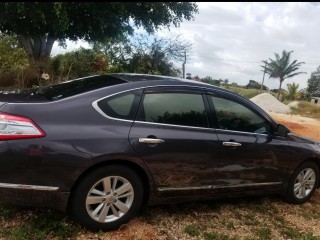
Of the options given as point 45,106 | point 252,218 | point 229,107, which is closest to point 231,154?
point 229,107

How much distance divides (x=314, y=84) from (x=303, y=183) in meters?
68.3

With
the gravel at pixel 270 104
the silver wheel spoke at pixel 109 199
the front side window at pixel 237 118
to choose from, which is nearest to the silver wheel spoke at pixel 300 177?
the front side window at pixel 237 118

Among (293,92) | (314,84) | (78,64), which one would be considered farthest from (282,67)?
(78,64)

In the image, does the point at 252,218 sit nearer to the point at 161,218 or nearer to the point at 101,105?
the point at 161,218

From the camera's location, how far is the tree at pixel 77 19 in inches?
405

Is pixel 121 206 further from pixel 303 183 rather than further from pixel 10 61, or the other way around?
pixel 10 61

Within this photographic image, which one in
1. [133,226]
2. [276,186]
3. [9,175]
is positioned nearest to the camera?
[9,175]

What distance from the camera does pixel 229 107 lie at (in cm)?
465

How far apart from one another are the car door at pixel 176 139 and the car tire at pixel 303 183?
153 centimetres

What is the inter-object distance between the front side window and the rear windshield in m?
1.21

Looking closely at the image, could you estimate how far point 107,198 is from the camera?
376 cm

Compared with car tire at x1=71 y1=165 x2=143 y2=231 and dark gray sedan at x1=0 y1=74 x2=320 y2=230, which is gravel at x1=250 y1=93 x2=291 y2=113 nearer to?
dark gray sedan at x1=0 y1=74 x2=320 y2=230

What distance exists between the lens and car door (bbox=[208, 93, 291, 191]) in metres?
4.47

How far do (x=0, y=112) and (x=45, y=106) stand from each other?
0.39 meters
